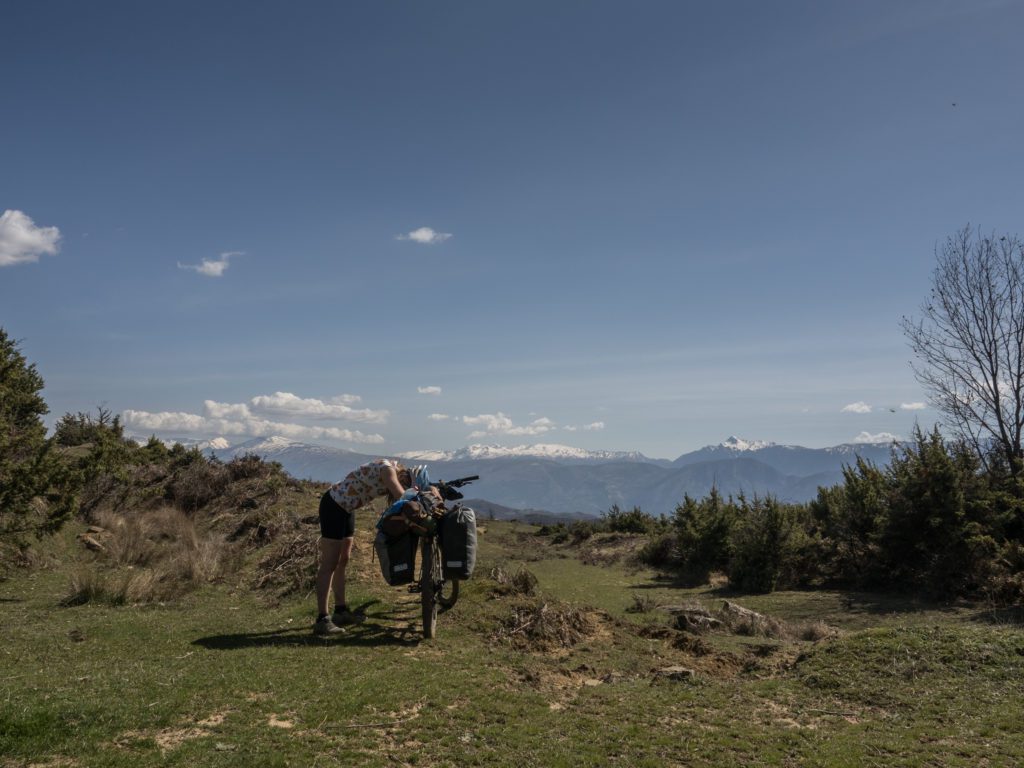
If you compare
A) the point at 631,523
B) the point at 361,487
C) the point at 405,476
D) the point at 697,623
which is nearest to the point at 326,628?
the point at 361,487

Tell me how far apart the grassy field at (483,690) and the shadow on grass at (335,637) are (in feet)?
0.12

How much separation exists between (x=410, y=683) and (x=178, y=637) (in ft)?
11.2

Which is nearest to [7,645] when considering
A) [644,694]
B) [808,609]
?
[644,694]

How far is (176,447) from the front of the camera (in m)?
22.7

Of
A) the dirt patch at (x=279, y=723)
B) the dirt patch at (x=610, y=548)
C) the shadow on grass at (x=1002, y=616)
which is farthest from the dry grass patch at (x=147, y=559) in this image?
the shadow on grass at (x=1002, y=616)

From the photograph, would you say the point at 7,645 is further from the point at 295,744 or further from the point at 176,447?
the point at 176,447

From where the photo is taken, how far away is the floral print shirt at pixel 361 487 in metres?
7.18

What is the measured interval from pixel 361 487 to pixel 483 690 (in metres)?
2.88

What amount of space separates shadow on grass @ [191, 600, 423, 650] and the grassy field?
0.04m

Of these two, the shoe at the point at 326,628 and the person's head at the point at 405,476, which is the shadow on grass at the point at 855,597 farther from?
the shoe at the point at 326,628

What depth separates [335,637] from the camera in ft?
23.0

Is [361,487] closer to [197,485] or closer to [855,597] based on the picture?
[855,597]

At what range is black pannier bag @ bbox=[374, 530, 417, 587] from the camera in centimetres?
689

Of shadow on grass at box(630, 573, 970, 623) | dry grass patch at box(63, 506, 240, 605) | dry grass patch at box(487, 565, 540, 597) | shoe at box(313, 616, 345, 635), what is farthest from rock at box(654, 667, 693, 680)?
dry grass patch at box(63, 506, 240, 605)
